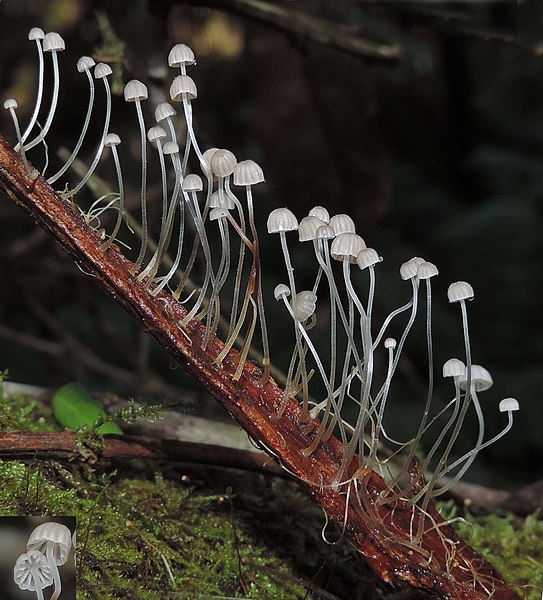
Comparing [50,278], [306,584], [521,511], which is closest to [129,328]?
[50,278]

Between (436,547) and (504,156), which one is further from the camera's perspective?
(504,156)

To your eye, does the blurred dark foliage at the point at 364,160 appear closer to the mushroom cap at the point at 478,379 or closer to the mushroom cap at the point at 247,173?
the mushroom cap at the point at 247,173

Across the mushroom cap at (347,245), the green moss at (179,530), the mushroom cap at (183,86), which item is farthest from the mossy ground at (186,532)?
the mushroom cap at (183,86)

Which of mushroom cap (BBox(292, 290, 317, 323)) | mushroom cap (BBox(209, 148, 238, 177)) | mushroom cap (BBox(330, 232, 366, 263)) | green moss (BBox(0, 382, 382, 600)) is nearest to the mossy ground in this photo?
green moss (BBox(0, 382, 382, 600))

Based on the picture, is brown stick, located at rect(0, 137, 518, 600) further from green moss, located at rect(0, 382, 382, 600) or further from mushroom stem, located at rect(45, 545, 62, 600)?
mushroom stem, located at rect(45, 545, 62, 600)

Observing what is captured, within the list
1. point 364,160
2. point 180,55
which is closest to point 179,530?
point 180,55

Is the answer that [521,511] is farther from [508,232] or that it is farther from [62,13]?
[62,13]

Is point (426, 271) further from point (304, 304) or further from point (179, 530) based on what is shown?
point (179, 530)
